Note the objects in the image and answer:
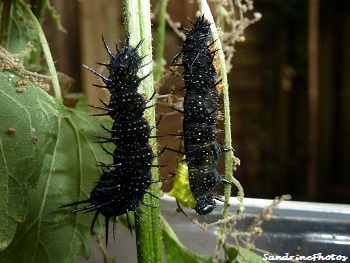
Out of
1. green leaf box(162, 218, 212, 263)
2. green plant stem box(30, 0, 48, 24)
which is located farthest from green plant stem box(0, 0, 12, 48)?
green leaf box(162, 218, 212, 263)

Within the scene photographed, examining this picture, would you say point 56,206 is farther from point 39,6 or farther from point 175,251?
point 39,6

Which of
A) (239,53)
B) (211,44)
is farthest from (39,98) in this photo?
(239,53)

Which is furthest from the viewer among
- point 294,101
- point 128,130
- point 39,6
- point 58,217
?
point 294,101

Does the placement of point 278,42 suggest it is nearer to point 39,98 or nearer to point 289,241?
point 289,241

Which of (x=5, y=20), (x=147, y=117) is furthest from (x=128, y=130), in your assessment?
(x=5, y=20)

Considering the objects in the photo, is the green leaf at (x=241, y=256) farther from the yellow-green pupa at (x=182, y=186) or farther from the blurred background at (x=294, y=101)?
the blurred background at (x=294, y=101)

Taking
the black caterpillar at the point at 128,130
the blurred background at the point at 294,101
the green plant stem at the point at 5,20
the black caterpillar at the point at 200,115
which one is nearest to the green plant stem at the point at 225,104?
the black caterpillar at the point at 200,115
